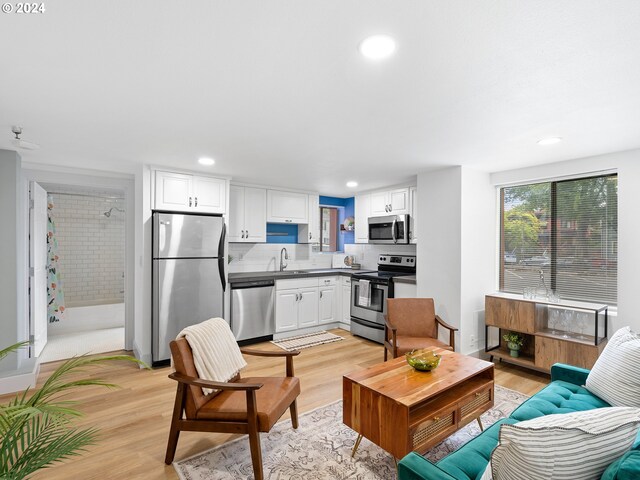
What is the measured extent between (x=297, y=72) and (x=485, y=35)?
2.90 feet

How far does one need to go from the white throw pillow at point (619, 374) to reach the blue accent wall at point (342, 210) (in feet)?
13.9

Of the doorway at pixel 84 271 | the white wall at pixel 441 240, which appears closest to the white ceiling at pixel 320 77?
the white wall at pixel 441 240

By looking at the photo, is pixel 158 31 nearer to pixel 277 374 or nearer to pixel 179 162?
pixel 179 162

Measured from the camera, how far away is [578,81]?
1805 mm

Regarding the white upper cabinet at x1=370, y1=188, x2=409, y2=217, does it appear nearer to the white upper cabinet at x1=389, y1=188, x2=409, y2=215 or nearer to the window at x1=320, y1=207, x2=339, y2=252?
the white upper cabinet at x1=389, y1=188, x2=409, y2=215

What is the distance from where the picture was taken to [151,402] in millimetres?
3035

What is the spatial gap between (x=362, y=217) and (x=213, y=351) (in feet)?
12.2

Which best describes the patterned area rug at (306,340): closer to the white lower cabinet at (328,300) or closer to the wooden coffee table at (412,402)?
the white lower cabinet at (328,300)

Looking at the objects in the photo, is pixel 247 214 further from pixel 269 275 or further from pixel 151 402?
pixel 151 402

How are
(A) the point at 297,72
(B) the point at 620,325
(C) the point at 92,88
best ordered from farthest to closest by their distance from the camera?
1. (B) the point at 620,325
2. (C) the point at 92,88
3. (A) the point at 297,72

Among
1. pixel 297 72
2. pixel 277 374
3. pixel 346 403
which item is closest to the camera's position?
pixel 297 72

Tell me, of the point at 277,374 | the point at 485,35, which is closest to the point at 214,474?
the point at 277,374

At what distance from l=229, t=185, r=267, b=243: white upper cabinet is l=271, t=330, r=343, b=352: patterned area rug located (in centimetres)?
155

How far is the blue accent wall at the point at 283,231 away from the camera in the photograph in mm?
5543
